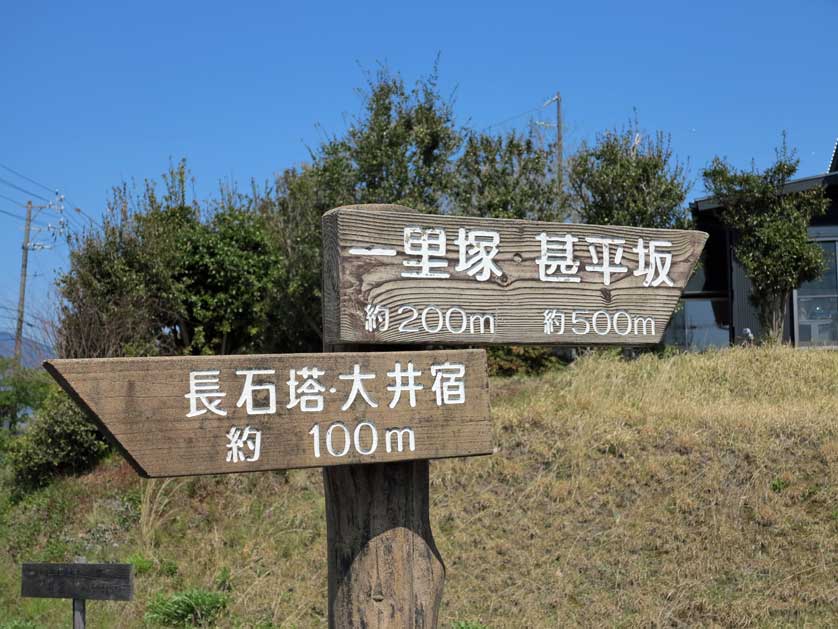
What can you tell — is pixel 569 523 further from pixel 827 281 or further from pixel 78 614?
pixel 827 281

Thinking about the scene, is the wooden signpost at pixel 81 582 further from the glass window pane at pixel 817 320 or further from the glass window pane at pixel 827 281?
the glass window pane at pixel 827 281

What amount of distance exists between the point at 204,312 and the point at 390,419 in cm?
1142

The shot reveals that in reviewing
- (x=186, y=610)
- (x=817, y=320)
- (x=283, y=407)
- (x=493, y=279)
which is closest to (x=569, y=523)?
(x=186, y=610)

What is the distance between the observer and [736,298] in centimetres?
1683

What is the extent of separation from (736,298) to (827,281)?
5.52 feet

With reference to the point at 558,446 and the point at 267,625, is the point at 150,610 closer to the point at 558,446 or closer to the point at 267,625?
the point at 267,625

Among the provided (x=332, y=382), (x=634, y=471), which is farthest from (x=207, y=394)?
(x=634, y=471)

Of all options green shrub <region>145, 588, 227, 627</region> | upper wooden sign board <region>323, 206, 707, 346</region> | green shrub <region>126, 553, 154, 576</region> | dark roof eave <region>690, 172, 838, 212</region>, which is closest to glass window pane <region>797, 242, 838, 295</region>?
dark roof eave <region>690, 172, 838, 212</region>

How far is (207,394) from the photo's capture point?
257 cm

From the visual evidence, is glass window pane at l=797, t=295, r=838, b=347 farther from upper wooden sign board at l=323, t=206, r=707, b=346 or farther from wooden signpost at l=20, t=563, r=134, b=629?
wooden signpost at l=20, t=563, r=134, b=629

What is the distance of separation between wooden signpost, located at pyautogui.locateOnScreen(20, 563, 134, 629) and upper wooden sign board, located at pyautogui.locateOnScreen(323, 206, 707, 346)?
8.80 feet

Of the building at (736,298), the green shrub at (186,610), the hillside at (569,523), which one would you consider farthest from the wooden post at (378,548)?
the building at (736,298)

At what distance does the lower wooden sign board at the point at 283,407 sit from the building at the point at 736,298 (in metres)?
12.7

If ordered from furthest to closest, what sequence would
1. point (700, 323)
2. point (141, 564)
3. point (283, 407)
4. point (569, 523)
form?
point (700, 323) → point (141, 564) → point (569, 523) → point (283, 407)
